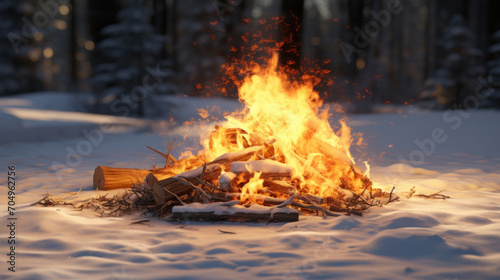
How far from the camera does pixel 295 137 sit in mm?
5590

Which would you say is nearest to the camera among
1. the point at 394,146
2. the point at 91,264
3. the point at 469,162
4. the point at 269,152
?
the point at 91,264

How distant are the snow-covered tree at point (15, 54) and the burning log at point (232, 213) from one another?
2189cm

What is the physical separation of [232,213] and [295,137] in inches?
65.4

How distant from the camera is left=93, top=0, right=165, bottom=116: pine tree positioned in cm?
1653

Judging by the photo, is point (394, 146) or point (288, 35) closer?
point (288, 35)

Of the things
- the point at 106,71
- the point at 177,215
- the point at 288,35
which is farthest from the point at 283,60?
the point at 106,71

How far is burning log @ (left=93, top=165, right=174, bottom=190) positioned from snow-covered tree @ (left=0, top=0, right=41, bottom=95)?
20.0 m

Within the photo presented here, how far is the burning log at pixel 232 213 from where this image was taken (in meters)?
4.29

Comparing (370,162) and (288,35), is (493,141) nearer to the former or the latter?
(370,162)

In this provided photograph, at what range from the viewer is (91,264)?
3.12 metres

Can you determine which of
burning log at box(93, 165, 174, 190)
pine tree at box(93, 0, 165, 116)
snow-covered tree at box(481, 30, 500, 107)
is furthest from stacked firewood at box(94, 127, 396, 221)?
snow-covered tree at box(481, 30, 500, 107)

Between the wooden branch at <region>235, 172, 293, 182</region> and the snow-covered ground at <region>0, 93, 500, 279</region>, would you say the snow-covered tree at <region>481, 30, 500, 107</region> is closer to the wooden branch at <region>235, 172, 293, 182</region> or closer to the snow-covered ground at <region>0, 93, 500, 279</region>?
the snow-covered ground at <region>0, 93, 500, 279</region>

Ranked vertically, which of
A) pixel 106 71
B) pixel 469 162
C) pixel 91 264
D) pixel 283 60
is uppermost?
pixel 106 71

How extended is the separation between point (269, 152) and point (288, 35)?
13.0ft
